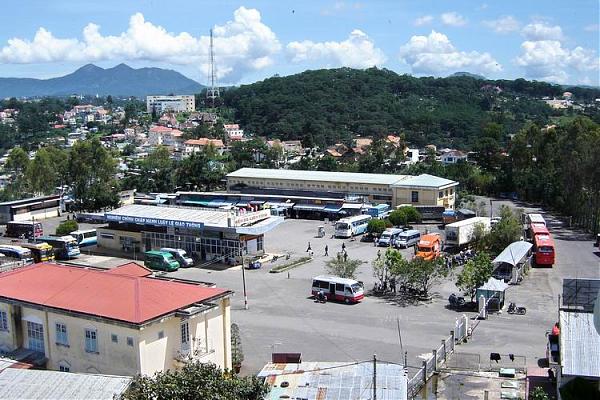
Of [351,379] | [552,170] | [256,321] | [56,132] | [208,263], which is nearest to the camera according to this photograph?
[351,379]

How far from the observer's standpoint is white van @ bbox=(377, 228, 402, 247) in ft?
106

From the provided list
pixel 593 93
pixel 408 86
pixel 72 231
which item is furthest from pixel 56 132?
pixel 593 93

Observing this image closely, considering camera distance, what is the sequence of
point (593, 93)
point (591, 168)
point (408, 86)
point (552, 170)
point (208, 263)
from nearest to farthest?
point (208, 263) < point (591, 168) < point (552, 170) < point (408, 86) < point (593, 93)

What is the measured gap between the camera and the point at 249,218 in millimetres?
30141

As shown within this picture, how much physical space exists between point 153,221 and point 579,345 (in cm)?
2133

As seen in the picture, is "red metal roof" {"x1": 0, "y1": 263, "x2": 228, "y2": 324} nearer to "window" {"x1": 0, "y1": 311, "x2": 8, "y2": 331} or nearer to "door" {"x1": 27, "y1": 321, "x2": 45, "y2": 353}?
"window" {"x1": 0, "y1": 311, "x2": 8, "y2": 331}

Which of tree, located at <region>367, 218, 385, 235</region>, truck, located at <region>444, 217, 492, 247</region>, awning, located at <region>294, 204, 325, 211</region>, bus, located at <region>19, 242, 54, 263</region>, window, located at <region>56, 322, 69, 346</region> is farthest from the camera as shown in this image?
awning, located at <region>294, 204, 325, 211</region>

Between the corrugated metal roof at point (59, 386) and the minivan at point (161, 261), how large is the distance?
15303 millimetres

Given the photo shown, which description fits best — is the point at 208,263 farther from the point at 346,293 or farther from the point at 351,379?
the point at 351,379

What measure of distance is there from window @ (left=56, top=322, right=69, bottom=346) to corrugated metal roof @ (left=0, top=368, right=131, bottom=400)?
77.3 inches

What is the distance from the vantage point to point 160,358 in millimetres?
14023

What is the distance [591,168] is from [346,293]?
1804cm

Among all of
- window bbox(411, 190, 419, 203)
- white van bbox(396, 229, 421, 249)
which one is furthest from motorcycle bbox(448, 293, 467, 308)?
window bbox(411, 190, 419, 203)

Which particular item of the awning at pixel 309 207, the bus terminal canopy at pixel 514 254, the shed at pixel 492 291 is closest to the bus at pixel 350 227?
the awning at pixel 309 207
